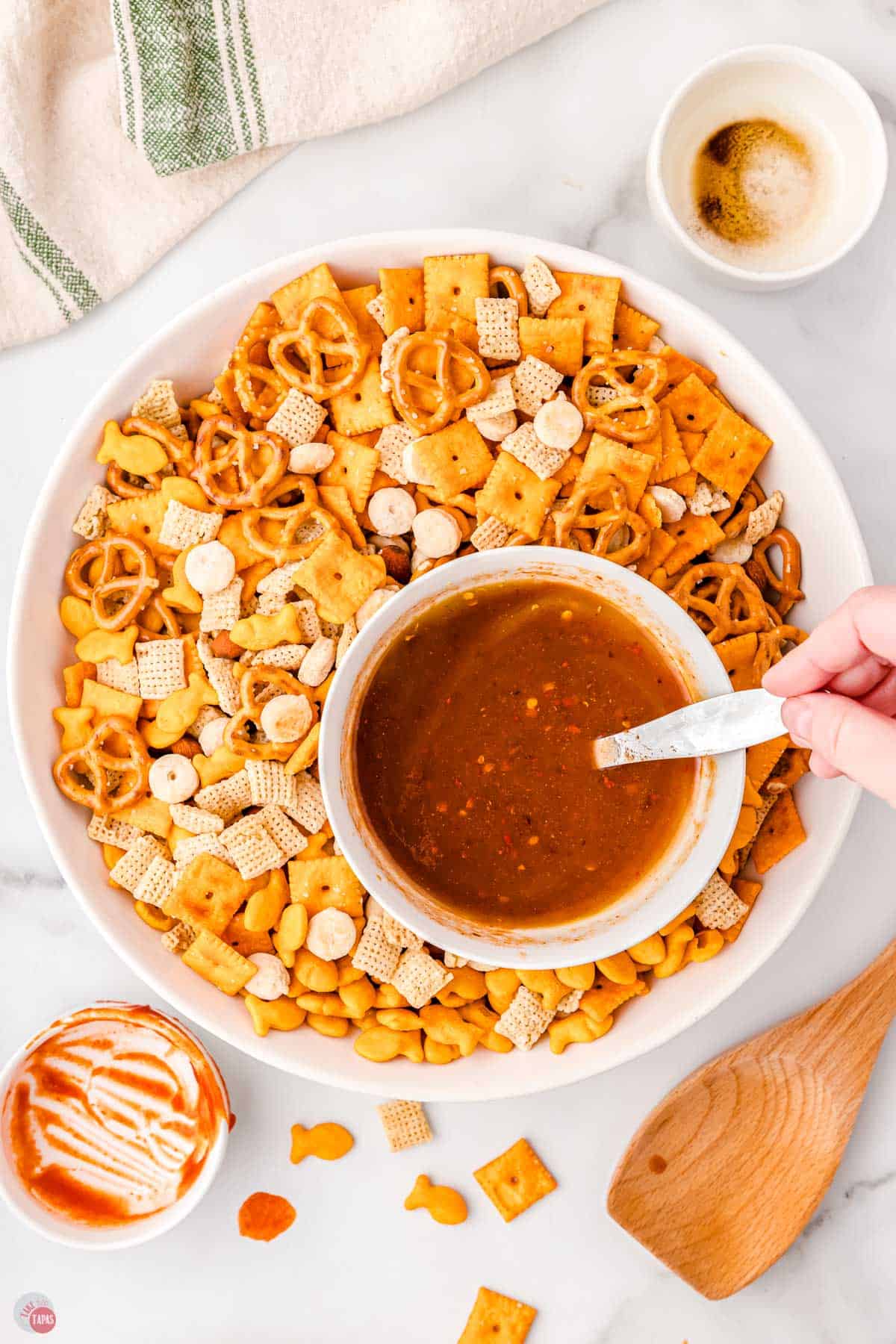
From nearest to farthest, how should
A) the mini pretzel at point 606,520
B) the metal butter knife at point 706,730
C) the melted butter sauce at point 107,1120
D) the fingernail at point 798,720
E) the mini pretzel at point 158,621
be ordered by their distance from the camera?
the fingernail at point 798,720, the metal butter knife at point 706,730, the mini pretzel at point 606,520, the mini pretzel at point 158,621, the melted butter sauce at point 107,1120

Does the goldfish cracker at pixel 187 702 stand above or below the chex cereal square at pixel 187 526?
below

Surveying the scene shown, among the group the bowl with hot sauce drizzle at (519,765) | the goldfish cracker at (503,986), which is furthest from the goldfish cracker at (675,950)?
the goldfish cracker at (503,986)

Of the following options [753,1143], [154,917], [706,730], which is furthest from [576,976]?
[154,917]

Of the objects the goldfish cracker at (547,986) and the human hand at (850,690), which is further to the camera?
the goldfish cracker at (547,986)

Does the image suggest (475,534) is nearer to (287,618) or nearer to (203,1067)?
(287,618)

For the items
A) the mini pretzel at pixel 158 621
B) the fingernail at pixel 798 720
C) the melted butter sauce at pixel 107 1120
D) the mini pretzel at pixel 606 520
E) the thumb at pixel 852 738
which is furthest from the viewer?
the melted butter sauce at pixel 107 1120

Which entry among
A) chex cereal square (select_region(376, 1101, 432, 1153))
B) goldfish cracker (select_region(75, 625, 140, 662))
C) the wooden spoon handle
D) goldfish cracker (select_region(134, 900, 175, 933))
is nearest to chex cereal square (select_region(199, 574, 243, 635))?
goldfish cracker (select_region(75, 625, 140, 662))

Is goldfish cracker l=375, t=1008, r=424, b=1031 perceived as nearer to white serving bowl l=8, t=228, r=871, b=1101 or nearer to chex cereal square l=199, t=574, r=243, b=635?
white serving bowl l=8, t=228, r=871, b=1101

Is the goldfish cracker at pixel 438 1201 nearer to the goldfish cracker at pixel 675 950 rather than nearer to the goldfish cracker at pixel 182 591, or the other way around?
the goldfish cracker at pixel 675 950

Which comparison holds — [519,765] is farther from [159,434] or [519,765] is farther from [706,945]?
[159,434]
